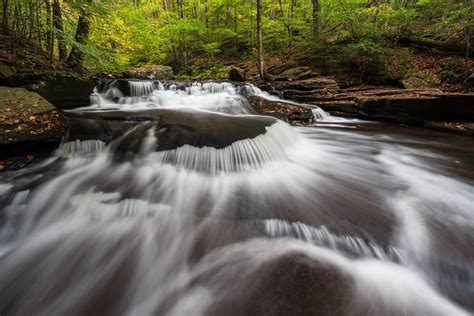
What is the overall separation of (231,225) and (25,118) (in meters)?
4.61

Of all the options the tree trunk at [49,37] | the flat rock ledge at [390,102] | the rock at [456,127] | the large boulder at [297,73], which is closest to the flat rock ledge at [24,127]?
the tree trunk at [49,37]

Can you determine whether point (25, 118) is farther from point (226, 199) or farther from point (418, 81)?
point (418, 81)

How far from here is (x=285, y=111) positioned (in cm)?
712

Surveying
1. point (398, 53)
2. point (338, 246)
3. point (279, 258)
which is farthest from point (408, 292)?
point (398, 53)

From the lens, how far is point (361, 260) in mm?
2158

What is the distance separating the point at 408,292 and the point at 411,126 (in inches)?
247

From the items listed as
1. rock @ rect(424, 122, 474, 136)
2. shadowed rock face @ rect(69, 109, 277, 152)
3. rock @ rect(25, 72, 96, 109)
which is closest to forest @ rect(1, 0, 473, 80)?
rock @ rect(25, 72, 96, 109)

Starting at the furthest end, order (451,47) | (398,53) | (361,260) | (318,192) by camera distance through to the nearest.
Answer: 1. (398,53)
2. (451,47)
3. (318,192)
4. (361,260)

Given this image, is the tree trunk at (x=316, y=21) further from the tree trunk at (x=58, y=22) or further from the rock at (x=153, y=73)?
the tree trunk at (x=58, y=22)

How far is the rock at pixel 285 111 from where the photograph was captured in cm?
693

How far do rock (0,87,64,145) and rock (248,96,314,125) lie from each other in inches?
211

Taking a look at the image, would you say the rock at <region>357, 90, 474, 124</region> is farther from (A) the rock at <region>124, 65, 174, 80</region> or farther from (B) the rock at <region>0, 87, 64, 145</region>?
(A) the rock at <region>124, 65, 174, 80</region>

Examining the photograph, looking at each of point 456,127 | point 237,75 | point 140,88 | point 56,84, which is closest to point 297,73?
point 237,75

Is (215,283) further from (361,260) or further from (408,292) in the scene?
(408,292)
